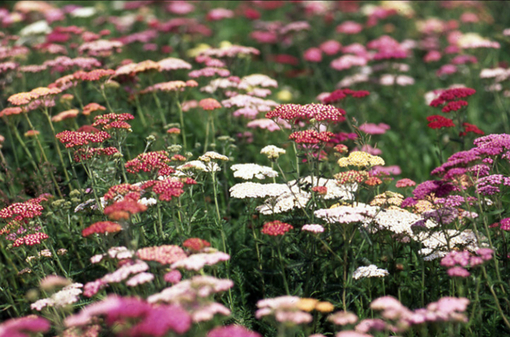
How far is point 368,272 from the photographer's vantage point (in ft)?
15.3

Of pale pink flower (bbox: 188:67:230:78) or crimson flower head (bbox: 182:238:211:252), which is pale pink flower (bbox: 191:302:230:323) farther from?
pale pink flower (bbox: 188:67:230:78)

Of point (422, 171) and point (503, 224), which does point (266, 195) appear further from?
point (422, 171)

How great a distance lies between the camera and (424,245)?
5055mm

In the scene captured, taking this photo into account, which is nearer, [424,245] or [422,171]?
[424,245]

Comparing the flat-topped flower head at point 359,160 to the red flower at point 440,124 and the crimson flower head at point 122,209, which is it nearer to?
the red flower at point 440,124

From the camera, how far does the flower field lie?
12.3ft

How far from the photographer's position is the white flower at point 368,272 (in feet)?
15.1

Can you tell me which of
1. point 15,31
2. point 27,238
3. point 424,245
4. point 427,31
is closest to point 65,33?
point 15,31

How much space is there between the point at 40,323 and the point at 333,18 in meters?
13.9

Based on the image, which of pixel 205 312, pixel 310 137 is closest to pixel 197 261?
pixel 205 312

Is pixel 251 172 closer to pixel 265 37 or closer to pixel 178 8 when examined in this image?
pixel 265 37

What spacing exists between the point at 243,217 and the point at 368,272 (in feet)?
6.47

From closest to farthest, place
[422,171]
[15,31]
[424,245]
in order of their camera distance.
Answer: [424,245], [422,171], [15,31]

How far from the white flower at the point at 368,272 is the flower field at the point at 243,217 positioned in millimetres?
21
